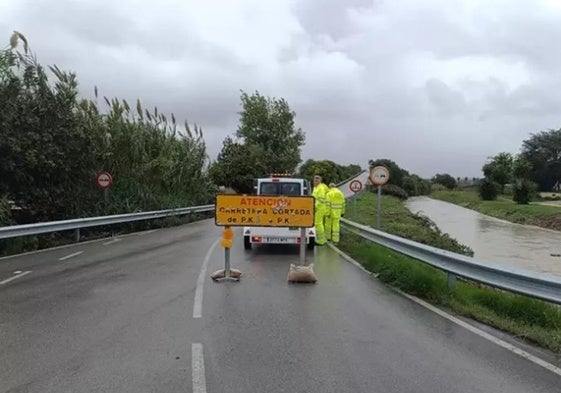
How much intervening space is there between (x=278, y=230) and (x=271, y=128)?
2115 inches

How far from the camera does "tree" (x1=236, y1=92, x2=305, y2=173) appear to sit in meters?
67.6

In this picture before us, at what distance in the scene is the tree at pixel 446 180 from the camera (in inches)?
6525

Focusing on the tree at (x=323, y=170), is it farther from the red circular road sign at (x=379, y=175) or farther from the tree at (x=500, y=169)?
the red circular road sign at (x=379, y=175)

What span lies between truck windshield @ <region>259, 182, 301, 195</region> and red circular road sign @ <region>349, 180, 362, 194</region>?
14.1 feet

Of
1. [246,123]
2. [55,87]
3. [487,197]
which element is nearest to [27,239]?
[55,87]

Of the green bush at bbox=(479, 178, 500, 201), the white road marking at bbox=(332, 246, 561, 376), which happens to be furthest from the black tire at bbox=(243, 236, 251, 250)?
the green bush at bbox=(479, 178, 500, 201)

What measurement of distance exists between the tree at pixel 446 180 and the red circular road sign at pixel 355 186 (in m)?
149

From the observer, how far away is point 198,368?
5.45 m

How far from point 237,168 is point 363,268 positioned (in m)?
39.3

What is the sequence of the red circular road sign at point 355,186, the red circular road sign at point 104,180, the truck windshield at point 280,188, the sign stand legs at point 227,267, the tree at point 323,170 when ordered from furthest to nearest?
1. the tree at point 323,170
2. the red circular road sign at point 104,180
3. the red circular road sign at point 355,186
4. the truck windshield at point 280,188
5. the sign stand legs at point 227,267

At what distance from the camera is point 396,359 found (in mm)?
5797

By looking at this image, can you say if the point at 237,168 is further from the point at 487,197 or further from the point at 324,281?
the point at 487,197

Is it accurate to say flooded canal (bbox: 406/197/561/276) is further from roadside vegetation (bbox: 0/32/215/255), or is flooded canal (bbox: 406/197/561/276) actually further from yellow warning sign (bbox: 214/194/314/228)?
roadside vegetation (bbox: 0/32/215/255)

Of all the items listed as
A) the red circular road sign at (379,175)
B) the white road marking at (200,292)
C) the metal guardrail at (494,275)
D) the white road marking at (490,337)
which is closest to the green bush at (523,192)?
the red circular road sign at (379,175)
